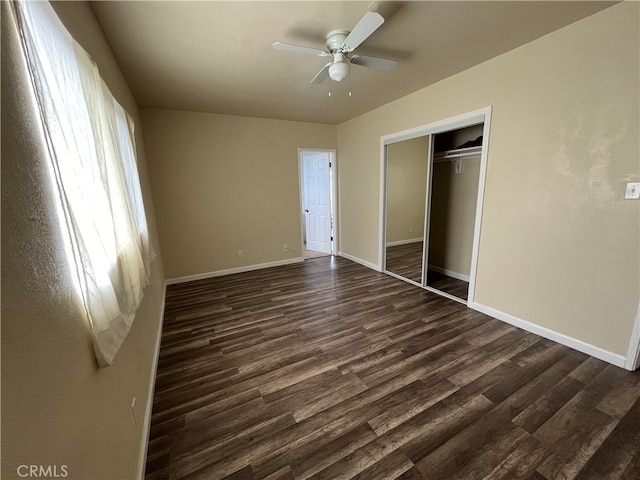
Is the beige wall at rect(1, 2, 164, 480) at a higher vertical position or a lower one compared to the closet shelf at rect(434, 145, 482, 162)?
lower

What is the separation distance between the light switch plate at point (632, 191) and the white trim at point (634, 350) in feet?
2.69

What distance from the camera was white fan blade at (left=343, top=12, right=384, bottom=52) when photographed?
1.46 meters

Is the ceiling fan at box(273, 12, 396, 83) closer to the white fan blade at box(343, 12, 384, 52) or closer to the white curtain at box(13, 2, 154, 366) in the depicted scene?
the white fan blade at box(343, 12, 384, 52)

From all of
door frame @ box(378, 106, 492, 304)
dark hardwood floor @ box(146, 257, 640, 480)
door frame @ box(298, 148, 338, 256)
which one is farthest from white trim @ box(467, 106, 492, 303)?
door frame @ box(298, 148, 338, 256)

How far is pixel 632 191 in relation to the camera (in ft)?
5.87

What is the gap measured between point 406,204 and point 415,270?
1216 millimetres

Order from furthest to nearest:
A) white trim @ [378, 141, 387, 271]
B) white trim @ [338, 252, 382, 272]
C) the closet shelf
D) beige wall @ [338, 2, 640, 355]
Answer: white trim @ [338, 252, 382, 272] → white trim @ [378, 141, 387, 271] → the closet shelf → beige wall @ [338, 2, 640, 355]

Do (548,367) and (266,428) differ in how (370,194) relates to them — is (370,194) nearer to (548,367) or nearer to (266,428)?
(548,367)

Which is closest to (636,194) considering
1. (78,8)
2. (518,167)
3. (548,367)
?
(518,167)

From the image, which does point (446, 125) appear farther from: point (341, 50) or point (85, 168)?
point (85, 168)

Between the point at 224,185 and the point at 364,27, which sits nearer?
the point at 364,27

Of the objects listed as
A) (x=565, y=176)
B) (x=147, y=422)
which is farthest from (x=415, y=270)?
(x=147, y=422)

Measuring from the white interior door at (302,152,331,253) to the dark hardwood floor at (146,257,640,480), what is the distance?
8.89ft

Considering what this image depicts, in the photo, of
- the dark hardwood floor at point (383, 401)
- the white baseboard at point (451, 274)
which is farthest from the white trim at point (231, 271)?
the white baseboard at point (451, 274)
